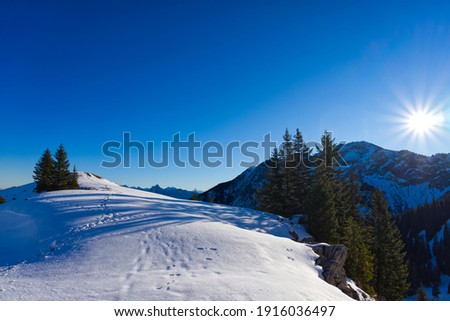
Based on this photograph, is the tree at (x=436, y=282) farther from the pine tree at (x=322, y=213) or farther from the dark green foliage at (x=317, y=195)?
the pine tree at (x=322, y=213)

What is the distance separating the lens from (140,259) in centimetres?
1128

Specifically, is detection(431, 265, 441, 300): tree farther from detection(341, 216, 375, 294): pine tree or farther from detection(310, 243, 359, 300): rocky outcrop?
detection(310, 243, 359, 300): rocky outcrop

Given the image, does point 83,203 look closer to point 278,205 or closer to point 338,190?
point 278,205

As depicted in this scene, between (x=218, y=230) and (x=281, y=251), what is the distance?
12.7 ft

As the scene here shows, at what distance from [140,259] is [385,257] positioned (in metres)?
31.9

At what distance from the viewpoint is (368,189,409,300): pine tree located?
101 ft

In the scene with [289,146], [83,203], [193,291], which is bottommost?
[193,291]

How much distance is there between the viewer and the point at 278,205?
102 feet

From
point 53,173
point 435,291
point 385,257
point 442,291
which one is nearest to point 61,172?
point 53,173

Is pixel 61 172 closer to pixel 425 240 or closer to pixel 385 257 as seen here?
pixel 385 257

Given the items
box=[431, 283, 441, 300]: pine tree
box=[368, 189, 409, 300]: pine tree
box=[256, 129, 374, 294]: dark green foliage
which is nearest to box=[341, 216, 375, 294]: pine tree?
box=[256, 129, 374, 294]: dark green foliage

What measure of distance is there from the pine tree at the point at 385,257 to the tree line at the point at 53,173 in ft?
132
